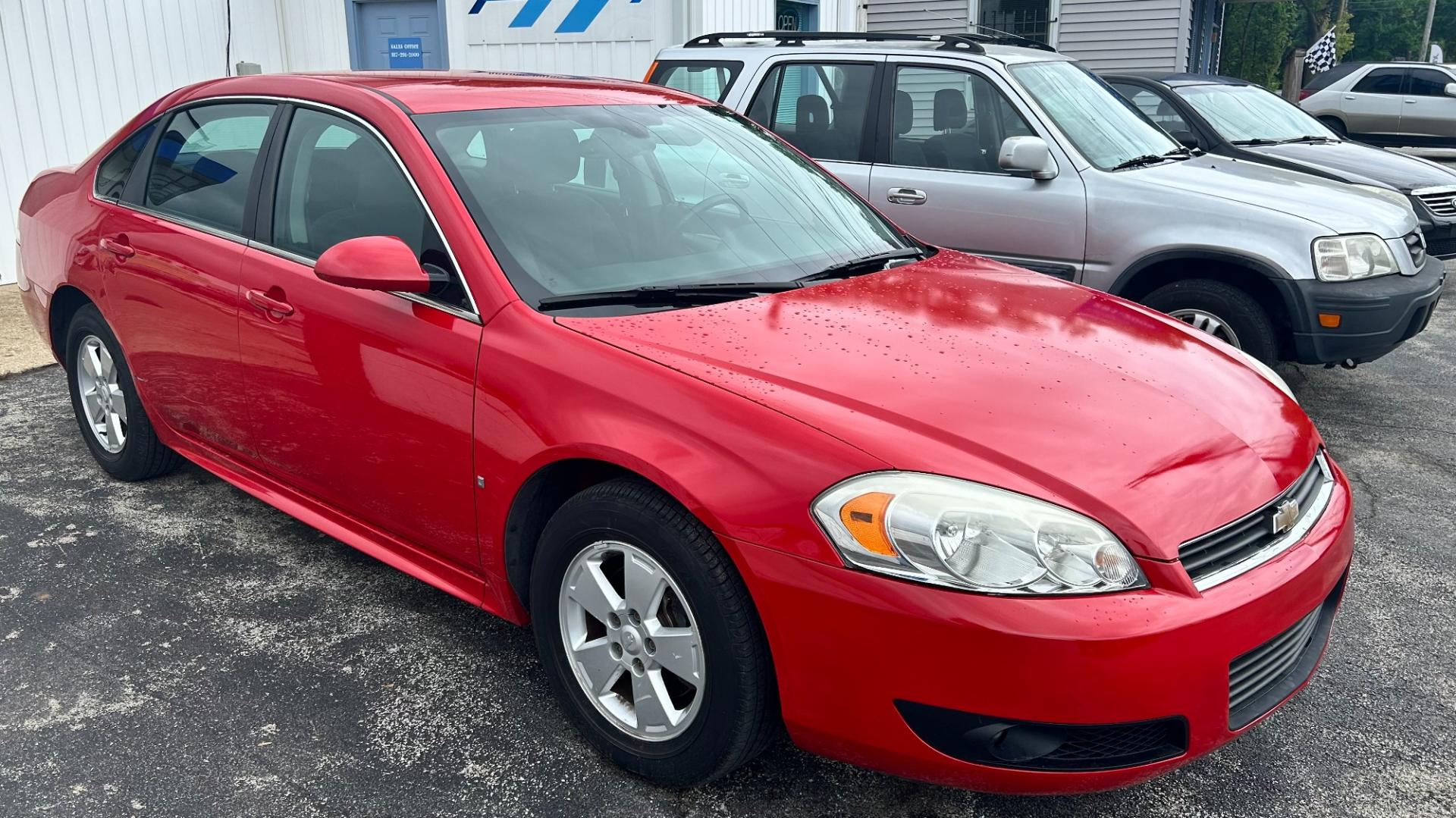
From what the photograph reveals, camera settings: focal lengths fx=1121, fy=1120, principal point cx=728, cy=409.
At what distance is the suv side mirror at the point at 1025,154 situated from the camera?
5.25 metres

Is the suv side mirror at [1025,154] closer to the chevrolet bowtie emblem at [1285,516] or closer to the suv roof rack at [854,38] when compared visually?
the suv roof rack at [854,38]

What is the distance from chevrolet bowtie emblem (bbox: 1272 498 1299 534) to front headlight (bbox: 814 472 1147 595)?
475 mm

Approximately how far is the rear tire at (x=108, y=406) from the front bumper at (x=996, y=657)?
3.01 m

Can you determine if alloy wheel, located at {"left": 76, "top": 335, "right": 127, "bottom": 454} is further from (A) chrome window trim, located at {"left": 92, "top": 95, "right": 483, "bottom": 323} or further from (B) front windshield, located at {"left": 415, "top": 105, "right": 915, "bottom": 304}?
(B) front windshield, located at {"left": 415, "top": 105, "right": 915, "bottom": 304}

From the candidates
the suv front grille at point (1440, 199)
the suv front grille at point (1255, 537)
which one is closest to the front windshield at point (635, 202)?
the suv front grille at point (1255, 537)

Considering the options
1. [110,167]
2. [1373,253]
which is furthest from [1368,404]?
[110,167]

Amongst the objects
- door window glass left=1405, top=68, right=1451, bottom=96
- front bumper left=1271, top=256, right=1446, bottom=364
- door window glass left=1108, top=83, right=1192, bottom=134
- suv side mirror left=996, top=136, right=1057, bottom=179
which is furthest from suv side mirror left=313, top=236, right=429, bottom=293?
door window glass left=1405, top=68, right=1451, bottom=96

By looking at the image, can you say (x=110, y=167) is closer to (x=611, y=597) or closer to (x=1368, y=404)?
(x=611, y=597)

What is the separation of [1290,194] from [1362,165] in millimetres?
3572

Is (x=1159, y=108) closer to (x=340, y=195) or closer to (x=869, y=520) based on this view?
(x=340, y=195)

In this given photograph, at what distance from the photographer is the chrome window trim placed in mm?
2814

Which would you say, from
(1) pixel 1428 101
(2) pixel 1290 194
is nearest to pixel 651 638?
(2) pixel 1290 194

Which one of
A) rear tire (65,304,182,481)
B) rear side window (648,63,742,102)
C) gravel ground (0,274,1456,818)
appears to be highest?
rear side window (648,63,742,102)

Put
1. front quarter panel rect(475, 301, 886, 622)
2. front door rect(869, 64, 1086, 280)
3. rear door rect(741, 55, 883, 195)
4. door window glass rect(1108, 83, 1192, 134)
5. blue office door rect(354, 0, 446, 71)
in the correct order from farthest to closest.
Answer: blue office door rect(354, 0, 446, 71) < door window glass rect(1108, 83, 1192, 134) < rear door rect(741, 55, 883, 195) < front door rect(869, 64, 1086, 280) < front quarter panel rect(475, 301, 886, 622)
